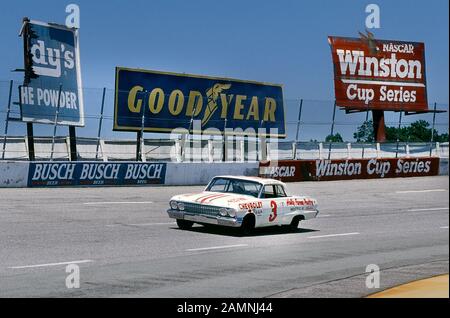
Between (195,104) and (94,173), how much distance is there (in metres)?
8.75

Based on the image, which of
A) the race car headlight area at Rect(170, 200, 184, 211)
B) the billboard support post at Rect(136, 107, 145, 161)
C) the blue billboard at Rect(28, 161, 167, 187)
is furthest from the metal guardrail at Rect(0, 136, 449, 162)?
the race car headlight area at Rect(170, 200, 184, 211)

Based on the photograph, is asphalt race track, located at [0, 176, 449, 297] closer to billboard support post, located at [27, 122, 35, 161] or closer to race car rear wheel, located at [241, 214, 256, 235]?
race car rear wheel, located at [241, 214, 256, 235]

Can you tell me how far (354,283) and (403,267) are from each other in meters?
2.22

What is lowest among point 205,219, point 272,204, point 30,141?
point 205,219

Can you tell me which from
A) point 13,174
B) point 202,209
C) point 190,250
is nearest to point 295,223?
point 202,209

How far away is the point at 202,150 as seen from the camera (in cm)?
3275

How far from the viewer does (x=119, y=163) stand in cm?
2875

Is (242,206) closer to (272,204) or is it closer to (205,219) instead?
(205,219)

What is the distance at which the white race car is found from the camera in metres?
15.9

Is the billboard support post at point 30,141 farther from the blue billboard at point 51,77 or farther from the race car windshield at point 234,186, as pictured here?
the race car windshield at point 234,186

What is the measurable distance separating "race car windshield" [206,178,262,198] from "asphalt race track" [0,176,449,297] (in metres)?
0.92

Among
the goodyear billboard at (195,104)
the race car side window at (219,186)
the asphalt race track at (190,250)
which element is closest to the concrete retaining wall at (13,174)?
the asphalt race track at (190,250)

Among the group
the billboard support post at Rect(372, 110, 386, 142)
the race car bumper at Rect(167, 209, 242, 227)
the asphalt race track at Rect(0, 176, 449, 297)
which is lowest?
the asphalt race track at Rect(0, 176, 449, 297)
